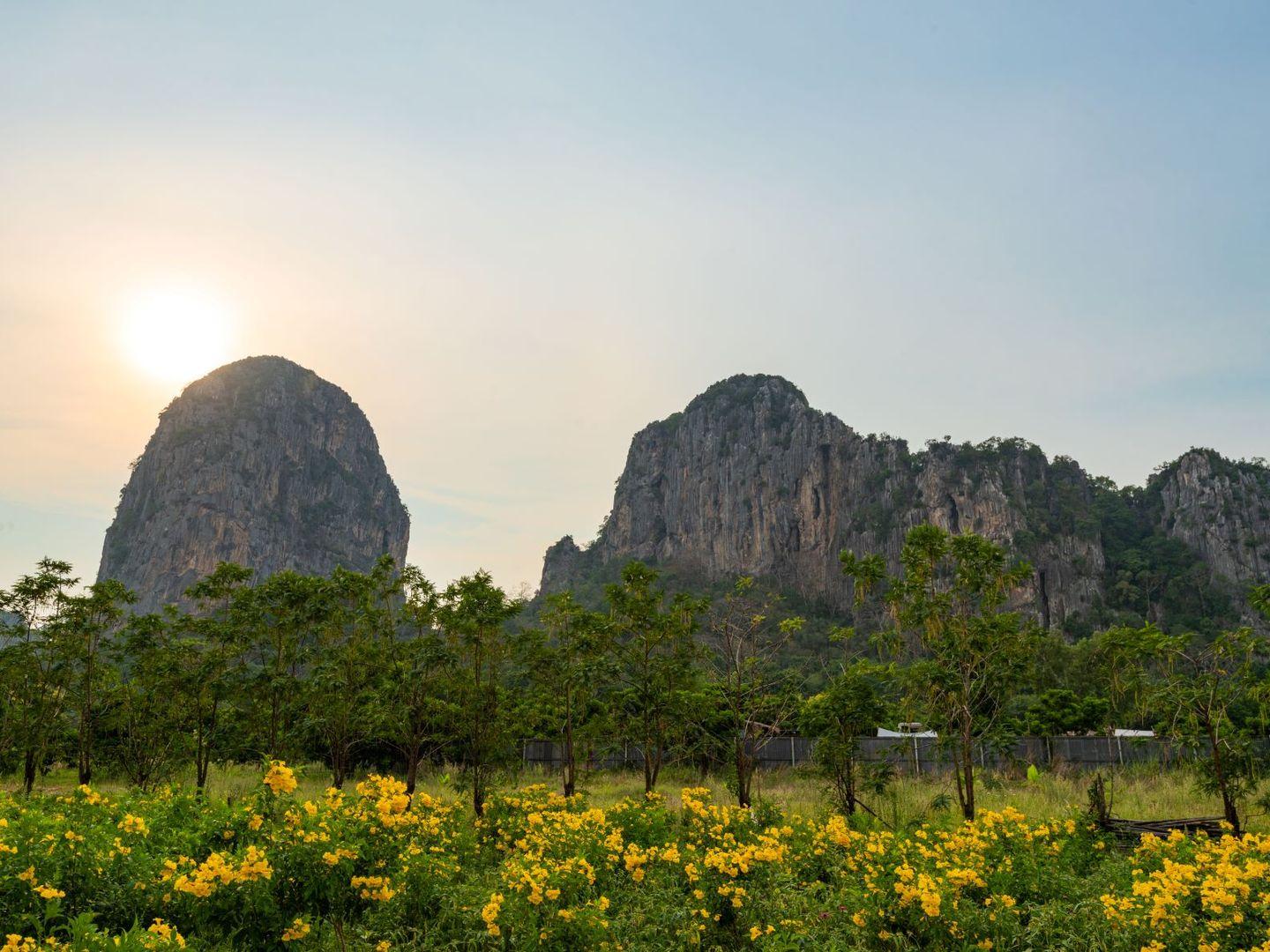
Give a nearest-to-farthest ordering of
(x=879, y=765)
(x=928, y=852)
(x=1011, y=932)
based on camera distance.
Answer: (x=1011, y=932) < (x=928, y=852) < (x=879, y=765)

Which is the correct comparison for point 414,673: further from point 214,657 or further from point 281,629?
point 214,657

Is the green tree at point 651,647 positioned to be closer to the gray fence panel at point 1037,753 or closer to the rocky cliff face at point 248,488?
the gray fence panel at point 1037,753

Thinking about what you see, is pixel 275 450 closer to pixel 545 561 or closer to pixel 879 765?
pixel 545 561

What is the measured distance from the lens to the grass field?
5.85 m

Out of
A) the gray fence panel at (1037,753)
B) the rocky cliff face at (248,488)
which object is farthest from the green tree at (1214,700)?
the rocky cliff face at (248,488)

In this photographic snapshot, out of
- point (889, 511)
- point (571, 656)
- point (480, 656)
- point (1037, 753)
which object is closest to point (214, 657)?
point (480, 656)

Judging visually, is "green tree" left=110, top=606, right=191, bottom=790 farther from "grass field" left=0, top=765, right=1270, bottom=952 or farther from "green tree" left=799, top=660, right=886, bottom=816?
"green tree" left=799, top=660, right=886, bottom=816

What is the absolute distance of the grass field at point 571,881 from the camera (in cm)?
585

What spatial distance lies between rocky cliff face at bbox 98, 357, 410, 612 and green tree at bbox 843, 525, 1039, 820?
502 feet

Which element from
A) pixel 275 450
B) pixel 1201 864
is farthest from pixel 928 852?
pixel 275 450

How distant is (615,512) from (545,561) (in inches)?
714

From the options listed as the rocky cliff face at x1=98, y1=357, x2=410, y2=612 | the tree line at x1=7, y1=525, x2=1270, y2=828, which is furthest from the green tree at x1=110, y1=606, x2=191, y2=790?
the rocky cliff face at x1=98, y1=357, x2=410, y2=612

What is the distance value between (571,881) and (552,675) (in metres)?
11.7

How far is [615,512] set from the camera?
163 meters
